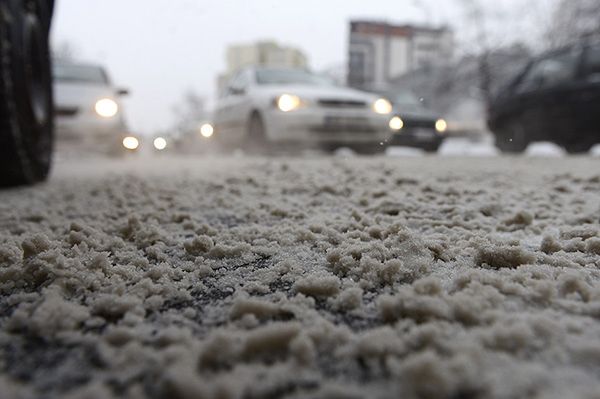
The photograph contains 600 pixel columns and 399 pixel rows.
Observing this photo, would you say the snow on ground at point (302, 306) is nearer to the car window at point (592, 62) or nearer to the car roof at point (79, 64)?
the car window at point (592, 62)

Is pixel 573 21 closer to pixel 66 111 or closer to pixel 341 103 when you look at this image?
pixel 341 103

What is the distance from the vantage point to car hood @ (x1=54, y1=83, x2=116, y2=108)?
6.83 metres

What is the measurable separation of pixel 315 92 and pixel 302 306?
619cm

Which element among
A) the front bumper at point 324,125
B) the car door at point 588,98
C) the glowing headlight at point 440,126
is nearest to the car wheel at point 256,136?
the front bumper at point 324,125

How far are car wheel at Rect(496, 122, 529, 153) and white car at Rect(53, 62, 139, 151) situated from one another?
6.05 m

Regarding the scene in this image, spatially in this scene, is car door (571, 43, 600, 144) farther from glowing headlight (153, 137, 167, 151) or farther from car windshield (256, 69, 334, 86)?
glowing headlight (153, 137, 167, 151)

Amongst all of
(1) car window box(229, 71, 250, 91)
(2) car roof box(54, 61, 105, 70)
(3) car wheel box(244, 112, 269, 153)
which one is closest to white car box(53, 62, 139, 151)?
(2) car roof box(54, 61, 105, 70)

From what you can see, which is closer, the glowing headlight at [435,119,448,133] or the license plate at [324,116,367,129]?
the license plate at [324,116,367,129]

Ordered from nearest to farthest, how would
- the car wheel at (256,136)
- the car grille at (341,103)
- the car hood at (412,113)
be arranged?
the car grille at (341,103)
the car wheel at (256,136)
the car hood at (412,113)

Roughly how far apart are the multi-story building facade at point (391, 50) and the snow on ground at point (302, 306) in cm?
1309

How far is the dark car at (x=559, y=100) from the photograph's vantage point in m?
6.75

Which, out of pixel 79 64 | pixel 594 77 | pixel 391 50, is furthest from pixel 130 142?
pixel 391 50

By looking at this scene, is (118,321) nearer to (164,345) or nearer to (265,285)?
(164,345)

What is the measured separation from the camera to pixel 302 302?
1.18 m
